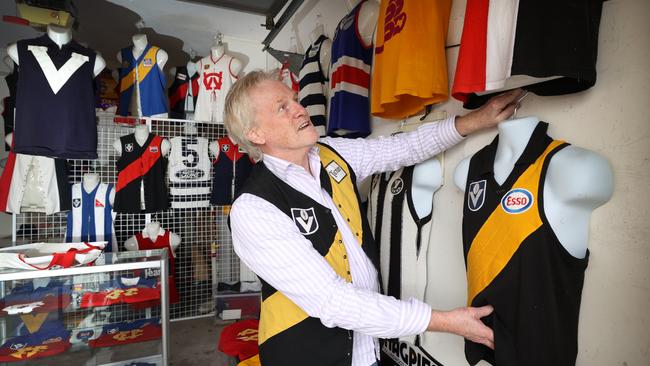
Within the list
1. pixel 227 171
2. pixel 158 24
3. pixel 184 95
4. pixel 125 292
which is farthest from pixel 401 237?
pixel 158 24

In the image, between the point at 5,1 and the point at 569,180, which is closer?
the point at 569,180

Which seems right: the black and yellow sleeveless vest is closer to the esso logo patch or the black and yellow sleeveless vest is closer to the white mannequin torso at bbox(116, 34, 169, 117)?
the esso logo patch

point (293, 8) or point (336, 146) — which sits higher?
point (293, 8)

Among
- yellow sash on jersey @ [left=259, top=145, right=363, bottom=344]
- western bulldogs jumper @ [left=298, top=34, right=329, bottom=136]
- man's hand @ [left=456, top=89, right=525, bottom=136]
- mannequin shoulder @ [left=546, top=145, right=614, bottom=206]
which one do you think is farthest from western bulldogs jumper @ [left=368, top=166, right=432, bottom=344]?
western bulldogs jumper @ [left=298, top=34, right=329, bottom=136]

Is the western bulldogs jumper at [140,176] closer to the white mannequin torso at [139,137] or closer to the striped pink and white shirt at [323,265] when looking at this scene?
the white mannequin torso at [139,137]

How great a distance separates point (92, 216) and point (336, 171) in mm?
2922

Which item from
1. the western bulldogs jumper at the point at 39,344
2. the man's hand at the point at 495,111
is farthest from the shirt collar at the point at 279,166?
the western bulldogs jumper at the point at 39,344

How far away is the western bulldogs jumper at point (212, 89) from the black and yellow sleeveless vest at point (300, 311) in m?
2.65

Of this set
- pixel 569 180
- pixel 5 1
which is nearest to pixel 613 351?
pixel 569 180

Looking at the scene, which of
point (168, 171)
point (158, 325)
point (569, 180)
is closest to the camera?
point (569, 180)

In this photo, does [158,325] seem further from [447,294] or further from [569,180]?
[569,180]

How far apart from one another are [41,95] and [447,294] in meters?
2.77

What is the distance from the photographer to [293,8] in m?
2.67

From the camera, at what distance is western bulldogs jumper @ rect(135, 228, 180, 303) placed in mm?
3326
